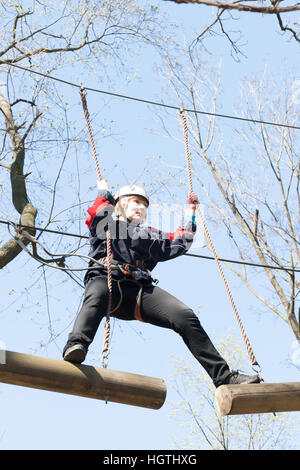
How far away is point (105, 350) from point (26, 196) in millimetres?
3814

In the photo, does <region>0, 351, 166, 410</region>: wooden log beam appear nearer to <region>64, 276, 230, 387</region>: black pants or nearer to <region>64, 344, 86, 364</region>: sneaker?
<region>64, 344, 86, 364</region>: sneaker

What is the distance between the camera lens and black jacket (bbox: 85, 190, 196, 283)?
4875mm

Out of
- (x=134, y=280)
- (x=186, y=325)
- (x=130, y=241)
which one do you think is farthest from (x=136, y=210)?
(x=186, y=325)

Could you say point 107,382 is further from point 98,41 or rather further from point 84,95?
point 98,41

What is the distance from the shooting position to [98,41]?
9.30 meters

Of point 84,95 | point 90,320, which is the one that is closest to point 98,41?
point 84,95

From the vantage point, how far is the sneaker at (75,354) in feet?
13.8

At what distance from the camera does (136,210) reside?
5.13 metres

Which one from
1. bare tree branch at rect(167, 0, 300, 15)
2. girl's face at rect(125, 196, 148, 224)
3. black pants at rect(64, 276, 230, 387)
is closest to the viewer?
bare tree branch at rect(167, 0, 300, 15)

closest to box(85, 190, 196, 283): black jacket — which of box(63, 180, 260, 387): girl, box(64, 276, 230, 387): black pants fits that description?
box(63, 180, 260, 387): girl

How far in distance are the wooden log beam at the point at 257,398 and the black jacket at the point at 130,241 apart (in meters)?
0.99

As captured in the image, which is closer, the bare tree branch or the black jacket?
the bare tree branch

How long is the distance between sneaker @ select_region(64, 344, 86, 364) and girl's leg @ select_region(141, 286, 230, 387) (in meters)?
0.62

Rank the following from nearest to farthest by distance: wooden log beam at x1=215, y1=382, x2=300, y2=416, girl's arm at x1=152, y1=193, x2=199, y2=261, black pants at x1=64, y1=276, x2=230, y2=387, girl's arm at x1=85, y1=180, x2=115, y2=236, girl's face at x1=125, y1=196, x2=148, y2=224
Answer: wooden log beam at x1=215, y1=382, x2=300, y2=416 → black pants at x1=64, y1=276, x2=230, y2=387 → girl's arm at x1=85, y1=180, x2=115, y2=236 → girl's arm at x1=152, y1=193, x2=199, y2=261 → girl's face at x1=125, y1=196, x2=148, y2=224
